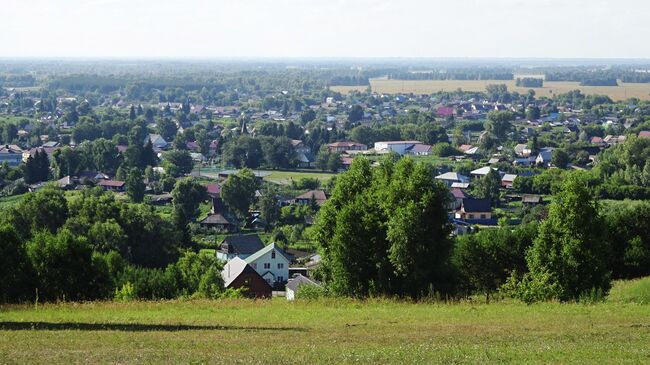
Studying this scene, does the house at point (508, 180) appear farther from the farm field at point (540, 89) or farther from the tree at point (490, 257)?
the farm field at point (540, 89)

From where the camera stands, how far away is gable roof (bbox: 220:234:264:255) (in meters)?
38.2

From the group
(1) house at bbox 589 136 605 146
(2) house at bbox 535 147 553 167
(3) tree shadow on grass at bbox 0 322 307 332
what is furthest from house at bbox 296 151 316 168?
(3) tree shadow on grass at bbox 0 322 307 332

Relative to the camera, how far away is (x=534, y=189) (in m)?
55.3

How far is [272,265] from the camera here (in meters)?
34.1

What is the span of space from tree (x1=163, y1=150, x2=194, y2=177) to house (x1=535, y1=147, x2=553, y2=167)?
24.9m

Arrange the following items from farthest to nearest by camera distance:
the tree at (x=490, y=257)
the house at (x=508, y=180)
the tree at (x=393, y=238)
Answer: the house at (x=508, y=180), the tree at (x=490, y=257), the tree at (x=393, y=238)

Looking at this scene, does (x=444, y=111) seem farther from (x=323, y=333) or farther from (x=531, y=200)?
(x=323, y=333)

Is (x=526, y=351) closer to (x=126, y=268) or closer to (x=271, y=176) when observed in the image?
(x=126, y=268)

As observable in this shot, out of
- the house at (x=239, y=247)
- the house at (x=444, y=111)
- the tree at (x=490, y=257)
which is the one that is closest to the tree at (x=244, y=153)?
the house at (x=239, y=247)

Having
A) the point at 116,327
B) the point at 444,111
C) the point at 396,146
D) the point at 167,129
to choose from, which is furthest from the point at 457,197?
the point at 444,111

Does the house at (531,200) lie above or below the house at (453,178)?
above

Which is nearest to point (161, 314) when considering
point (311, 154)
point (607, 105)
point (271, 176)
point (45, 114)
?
point (271, 176)

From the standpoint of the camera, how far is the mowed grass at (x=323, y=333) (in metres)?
10.5

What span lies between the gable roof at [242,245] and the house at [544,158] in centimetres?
3369
